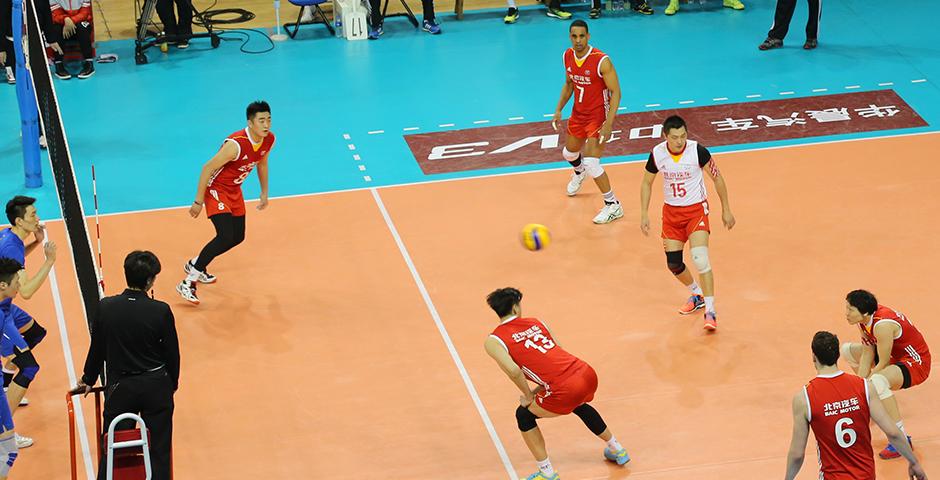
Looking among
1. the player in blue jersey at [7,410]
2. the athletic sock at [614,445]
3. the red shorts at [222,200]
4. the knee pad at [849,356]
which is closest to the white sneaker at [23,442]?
the player in blue jersey at [7,410]

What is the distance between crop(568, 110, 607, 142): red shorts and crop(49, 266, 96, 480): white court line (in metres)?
5.97

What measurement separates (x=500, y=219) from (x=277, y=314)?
319cm

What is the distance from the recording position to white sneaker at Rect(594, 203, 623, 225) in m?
14.1

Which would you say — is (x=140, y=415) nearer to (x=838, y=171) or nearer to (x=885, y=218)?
(x=885, y=218)

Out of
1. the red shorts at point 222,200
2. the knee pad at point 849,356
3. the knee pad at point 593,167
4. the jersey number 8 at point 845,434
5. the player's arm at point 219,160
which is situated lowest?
the knee pad at point 593,167

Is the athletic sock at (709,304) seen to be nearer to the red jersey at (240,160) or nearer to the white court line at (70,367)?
the red jersey at (240,160)

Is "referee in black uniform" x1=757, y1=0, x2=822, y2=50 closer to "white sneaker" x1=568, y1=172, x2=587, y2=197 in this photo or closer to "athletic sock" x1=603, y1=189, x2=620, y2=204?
"white sneaker" x1=568, y1=172, x2=587, y2=197

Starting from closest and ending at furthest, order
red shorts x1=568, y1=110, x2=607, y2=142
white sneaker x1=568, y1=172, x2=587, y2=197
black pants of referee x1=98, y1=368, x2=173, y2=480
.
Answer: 1. black pants of referee x1=98, y1=368, x2=173, y2=480
2. red shorts x1=568, y1=110, x2=607, y2=142
3. white sneaker x1=568, y1=172, x2=587, y2=197

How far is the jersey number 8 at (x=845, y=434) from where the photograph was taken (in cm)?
759

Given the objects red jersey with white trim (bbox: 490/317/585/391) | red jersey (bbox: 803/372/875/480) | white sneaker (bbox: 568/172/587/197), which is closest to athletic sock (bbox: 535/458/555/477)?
red jersey with white trim (bbox: 490/317/585/391)

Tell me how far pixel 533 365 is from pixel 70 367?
15.8 ft

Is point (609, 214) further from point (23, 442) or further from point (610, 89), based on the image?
point (23, 442)

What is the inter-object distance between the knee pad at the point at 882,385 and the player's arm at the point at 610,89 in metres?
5.12

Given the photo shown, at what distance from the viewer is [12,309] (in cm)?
1018
